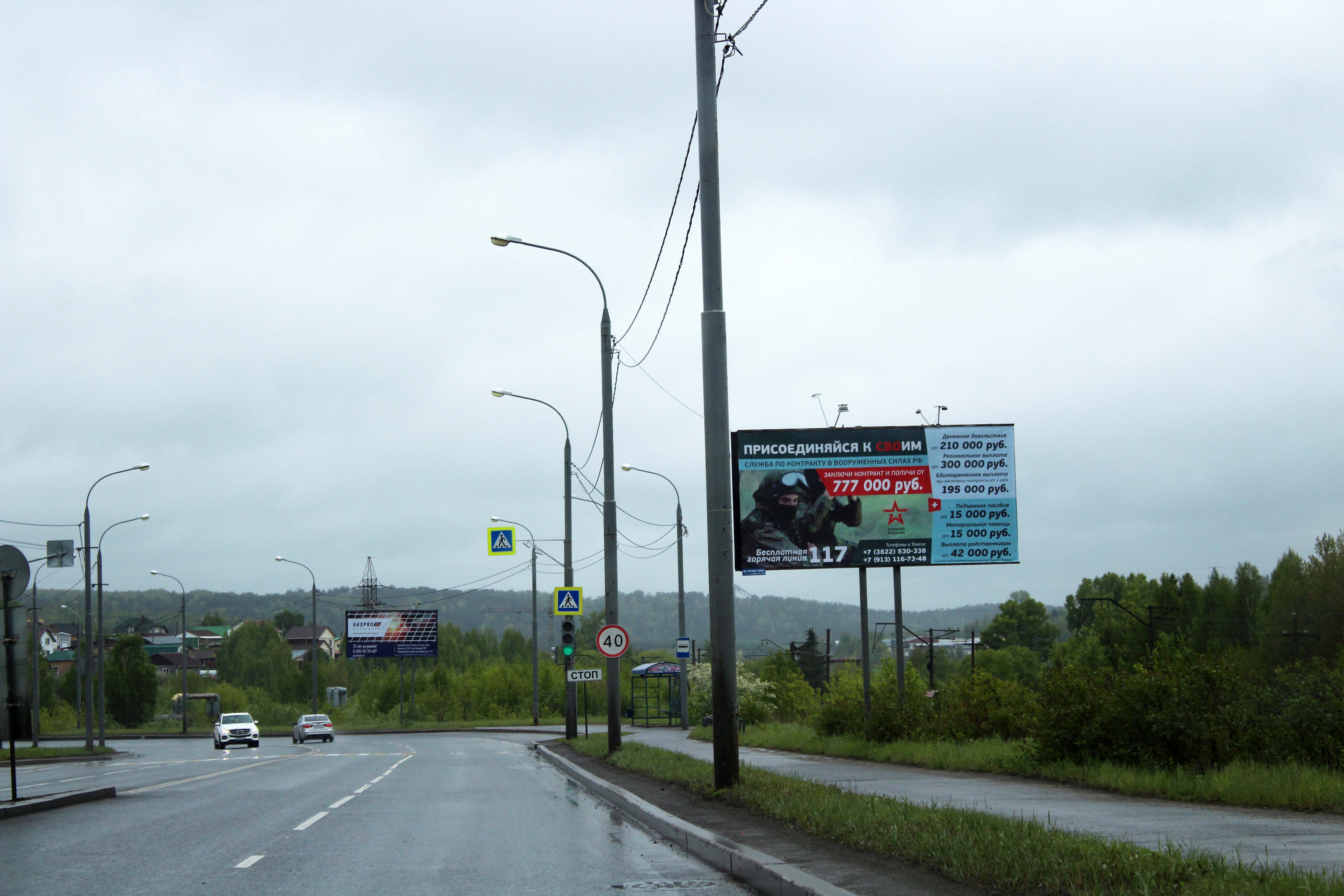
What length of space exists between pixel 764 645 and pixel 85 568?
162 ft

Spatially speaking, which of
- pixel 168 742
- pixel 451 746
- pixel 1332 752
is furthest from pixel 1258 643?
pixel 1332 752

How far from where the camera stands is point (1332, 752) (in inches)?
525

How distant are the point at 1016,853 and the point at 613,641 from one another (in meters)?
16.5

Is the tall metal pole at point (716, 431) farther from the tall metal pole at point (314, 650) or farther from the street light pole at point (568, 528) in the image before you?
the tall metal pole at point (314, 650)

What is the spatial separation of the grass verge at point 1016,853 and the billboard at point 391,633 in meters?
67.1

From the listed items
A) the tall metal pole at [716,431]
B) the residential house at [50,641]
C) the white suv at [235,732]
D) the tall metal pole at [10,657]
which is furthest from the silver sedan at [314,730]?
the residential house at [50,641]

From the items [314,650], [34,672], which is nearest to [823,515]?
[34,672]

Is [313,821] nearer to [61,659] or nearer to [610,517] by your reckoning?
[610,517]

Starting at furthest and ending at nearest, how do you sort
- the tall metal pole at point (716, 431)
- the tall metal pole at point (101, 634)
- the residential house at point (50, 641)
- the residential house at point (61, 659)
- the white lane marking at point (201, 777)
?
the residential house at point (61, 659)
the residential house at point (50, 641)
the tall metal pole at point (101, 634)
the white lane marking at point (201, 777)
the tall metal pole at point (716, 431)

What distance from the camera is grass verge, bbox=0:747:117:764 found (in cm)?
3656

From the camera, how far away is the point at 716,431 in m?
13.9

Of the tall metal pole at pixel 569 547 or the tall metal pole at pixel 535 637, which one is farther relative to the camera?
the tall metal pole at pixel 535 637

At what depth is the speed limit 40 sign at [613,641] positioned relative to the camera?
2380 cm

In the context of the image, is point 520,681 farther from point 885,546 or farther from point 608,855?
point 608,855
